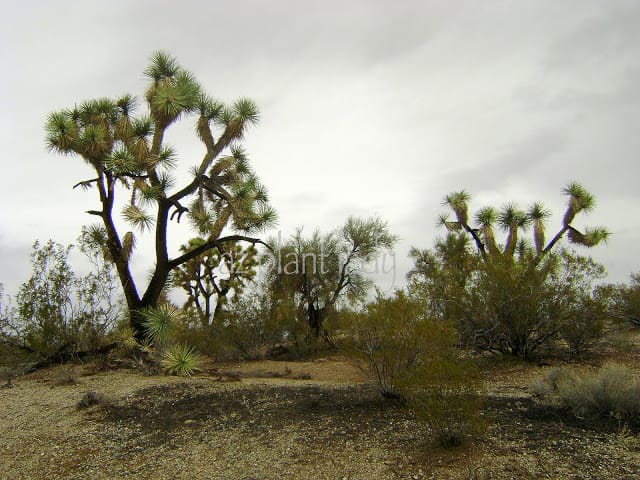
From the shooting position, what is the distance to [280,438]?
19.1 feet

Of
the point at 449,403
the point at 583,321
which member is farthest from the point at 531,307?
the point at 449,403

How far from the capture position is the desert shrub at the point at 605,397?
5645mm

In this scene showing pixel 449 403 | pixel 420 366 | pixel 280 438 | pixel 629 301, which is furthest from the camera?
pixel 629 301

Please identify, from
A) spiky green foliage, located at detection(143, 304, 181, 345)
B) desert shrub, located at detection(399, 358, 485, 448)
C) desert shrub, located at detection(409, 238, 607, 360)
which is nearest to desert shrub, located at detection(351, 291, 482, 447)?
desert shrub, located at detection(399, 358, 485, 448)

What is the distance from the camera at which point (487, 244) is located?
17.9m

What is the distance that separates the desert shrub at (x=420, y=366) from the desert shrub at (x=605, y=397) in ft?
3.82

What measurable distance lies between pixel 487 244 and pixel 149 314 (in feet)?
40.9

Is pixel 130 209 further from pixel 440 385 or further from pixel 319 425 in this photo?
pixel 440 385

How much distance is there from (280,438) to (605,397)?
4.08m

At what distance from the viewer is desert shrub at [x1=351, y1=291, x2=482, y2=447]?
202 inches

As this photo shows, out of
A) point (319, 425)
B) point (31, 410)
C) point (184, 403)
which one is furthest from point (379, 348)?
point (31, 410)

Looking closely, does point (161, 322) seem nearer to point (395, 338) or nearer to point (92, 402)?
point (92, 402)

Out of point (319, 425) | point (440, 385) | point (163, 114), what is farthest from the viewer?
point (163, 114)

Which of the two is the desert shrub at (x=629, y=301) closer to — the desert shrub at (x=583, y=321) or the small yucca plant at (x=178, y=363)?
the desert shrub at (x=583, y=321)
